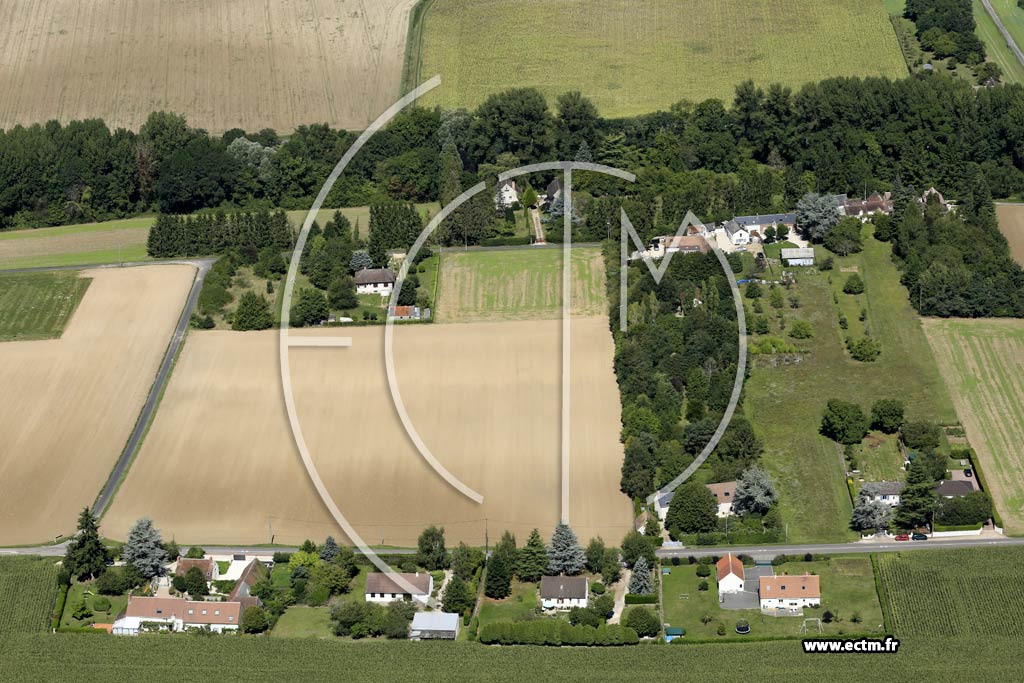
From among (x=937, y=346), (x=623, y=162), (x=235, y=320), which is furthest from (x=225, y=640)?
(x=623, y=162)

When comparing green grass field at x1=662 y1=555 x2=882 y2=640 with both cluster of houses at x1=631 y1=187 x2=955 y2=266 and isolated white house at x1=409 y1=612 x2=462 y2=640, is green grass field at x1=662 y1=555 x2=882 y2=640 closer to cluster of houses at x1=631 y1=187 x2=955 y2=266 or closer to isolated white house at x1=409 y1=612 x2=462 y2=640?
isolated white house at x1=409 y1=612 x2=462 y2=640

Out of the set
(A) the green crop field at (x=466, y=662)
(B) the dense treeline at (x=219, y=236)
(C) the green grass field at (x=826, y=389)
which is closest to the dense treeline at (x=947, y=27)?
(C) the green grass field at (x=826, y=389)

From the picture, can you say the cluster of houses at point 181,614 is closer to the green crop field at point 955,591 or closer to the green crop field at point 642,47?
the green crop field at point 955,591

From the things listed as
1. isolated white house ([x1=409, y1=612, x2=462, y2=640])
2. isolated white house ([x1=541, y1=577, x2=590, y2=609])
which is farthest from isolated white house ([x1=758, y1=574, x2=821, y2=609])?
isolated white house ([x1=409, y1=612, x2=462, y2=640])

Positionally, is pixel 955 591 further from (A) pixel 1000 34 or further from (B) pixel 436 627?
(A) pixel 1000 34

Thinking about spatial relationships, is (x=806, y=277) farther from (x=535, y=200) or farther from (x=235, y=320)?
(x=235, y=320)

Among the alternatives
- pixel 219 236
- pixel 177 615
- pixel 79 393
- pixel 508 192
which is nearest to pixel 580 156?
pixel 508 192
